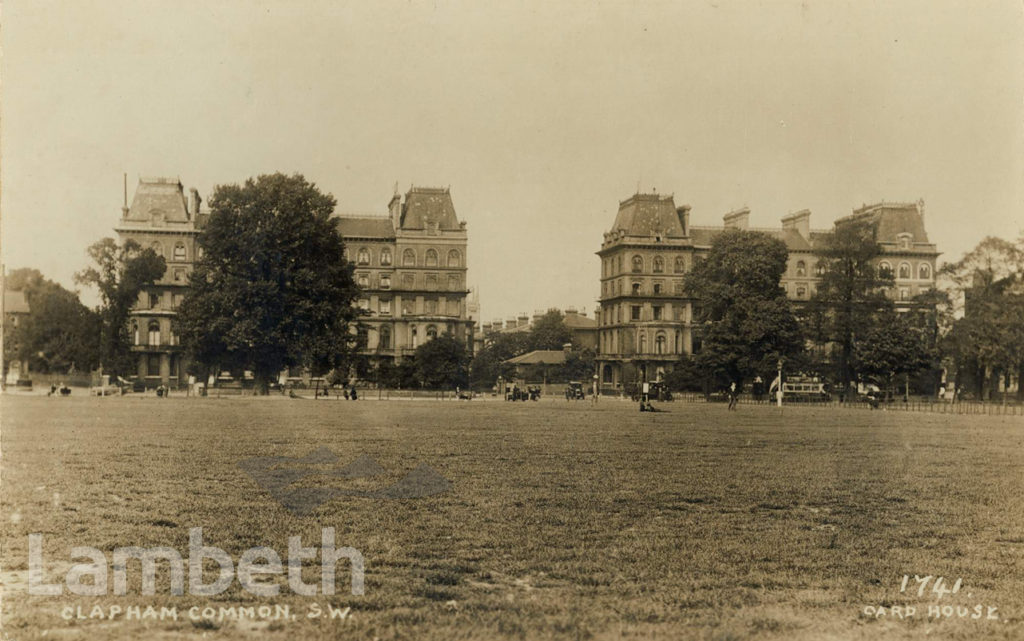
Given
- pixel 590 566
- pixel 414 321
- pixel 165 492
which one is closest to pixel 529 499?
pixel 590 566

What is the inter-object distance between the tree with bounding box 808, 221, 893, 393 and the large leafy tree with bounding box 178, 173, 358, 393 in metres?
28.3

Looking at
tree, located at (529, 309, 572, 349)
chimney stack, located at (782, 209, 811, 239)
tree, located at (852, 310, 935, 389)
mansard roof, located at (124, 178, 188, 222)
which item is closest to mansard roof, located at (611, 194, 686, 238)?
chimney stack, located at (782, 209, 811, 239)

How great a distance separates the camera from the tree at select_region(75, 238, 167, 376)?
46219 mm

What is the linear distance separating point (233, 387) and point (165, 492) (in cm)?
3771

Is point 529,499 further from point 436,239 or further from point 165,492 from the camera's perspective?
point 436,239

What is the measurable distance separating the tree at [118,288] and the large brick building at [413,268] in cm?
2064

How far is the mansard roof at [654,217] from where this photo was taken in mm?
77875

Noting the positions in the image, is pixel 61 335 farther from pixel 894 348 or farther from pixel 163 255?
pixel 894 348

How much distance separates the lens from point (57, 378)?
1925 inches

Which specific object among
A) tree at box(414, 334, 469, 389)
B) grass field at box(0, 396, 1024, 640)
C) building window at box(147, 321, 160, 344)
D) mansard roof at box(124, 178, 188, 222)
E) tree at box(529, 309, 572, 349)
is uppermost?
mansard roof at box(124, 178, 188, 222)

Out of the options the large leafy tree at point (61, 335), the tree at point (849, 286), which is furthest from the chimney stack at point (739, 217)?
the large leafy tree at point (61, 335)

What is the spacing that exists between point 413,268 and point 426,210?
5.01 metres

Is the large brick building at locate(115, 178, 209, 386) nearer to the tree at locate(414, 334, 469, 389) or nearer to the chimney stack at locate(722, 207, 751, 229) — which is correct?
the tree at locate(414, 334, 469, 389)

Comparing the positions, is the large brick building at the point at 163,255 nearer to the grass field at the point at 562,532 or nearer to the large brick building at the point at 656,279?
the large brick building at the point at 656,279
